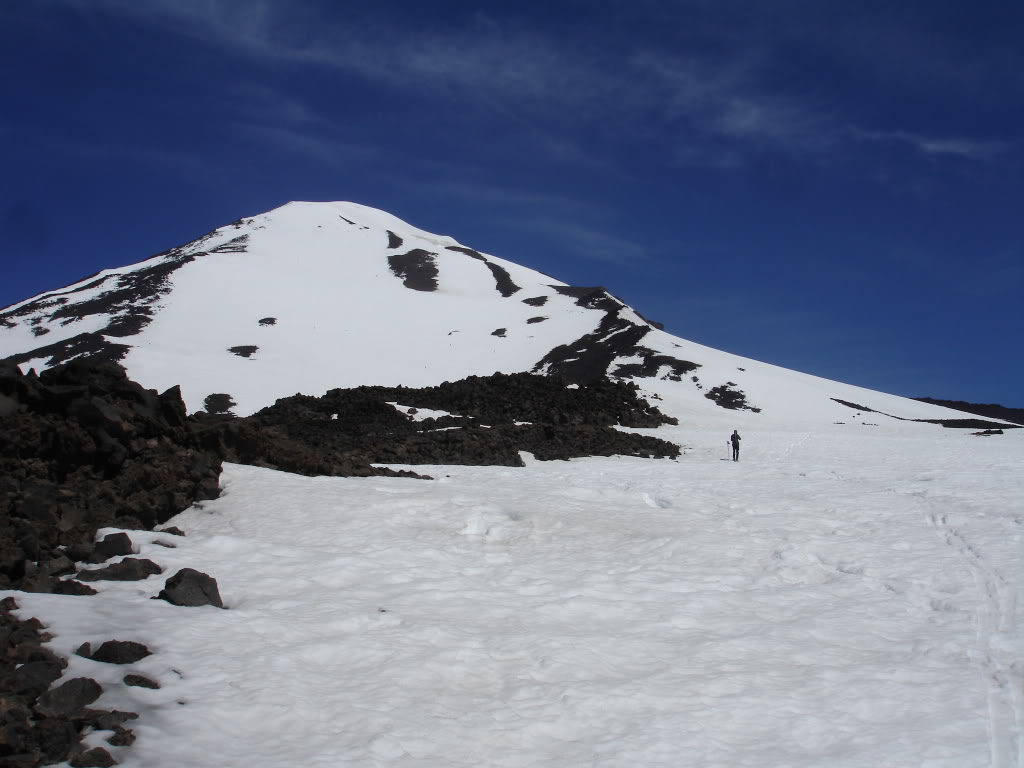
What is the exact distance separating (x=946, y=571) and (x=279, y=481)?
1190cm

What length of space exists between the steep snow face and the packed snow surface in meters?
29.8

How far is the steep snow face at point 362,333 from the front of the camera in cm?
5453

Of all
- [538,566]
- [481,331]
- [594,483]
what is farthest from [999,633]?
[481,331]

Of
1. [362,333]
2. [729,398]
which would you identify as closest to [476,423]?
[729,398]

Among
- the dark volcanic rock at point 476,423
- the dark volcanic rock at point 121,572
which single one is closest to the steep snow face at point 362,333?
the dark volcanic rock at point 476,423

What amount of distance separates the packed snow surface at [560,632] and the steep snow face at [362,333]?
2976 cm

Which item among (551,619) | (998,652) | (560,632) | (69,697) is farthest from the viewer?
(551,619)

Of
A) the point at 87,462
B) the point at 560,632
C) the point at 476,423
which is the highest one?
the point at 476,423

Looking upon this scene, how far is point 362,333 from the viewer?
7488 centimetres

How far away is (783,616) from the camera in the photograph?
1073 cm

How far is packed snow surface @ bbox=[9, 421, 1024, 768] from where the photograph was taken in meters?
7.16

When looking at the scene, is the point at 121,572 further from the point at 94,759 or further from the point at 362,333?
the point at 362,333

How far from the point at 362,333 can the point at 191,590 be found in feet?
219

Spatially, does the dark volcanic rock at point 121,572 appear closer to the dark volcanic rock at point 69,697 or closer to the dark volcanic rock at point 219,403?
the dark volcanic rock at point 69,697
